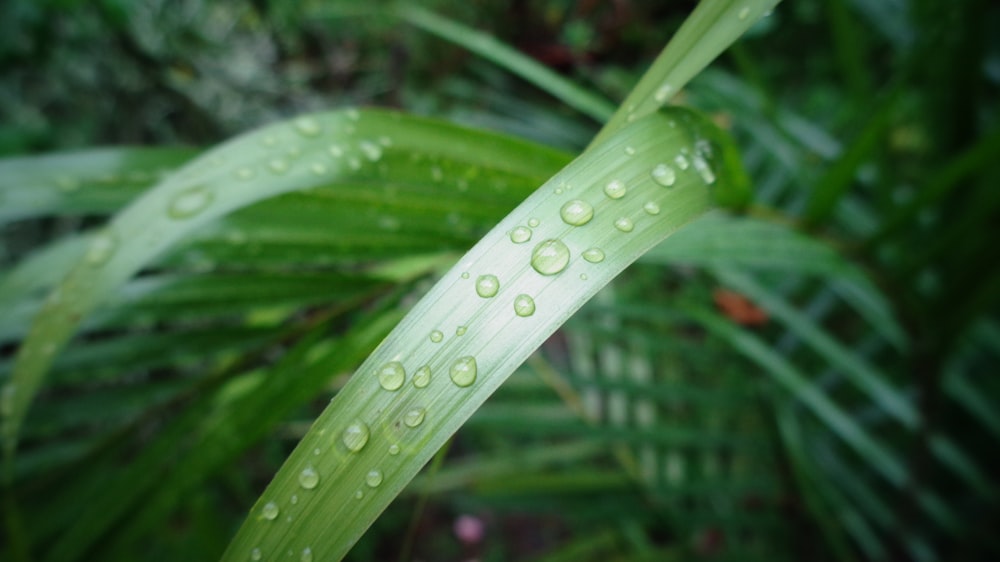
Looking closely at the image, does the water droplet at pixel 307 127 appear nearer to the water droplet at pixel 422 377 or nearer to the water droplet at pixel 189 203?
the water droplet at pixel 189 203

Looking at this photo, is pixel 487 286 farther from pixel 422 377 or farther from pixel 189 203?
pixel 189 203

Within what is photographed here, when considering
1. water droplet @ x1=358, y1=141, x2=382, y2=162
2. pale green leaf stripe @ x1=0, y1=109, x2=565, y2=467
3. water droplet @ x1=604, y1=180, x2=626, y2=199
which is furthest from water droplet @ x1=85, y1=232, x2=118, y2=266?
water droplet @ x1=604, y1=180, x2=626, y2=199

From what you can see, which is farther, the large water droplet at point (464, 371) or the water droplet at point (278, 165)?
the water droplet at point (278, 165)

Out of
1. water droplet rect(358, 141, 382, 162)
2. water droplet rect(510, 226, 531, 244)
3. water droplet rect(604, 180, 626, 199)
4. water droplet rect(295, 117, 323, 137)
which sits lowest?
water droplet rect(510, 226, 531, 244)

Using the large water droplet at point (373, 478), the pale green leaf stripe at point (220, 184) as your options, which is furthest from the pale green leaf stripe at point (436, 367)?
the pale green leaf stripe at point (220, 184)

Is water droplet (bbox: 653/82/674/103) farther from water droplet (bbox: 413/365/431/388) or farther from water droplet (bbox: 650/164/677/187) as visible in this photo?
water droplet (bbox: 413/365/431/388)

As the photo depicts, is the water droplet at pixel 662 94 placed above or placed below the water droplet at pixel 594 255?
above

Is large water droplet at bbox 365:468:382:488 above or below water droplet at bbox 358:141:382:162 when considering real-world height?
below
